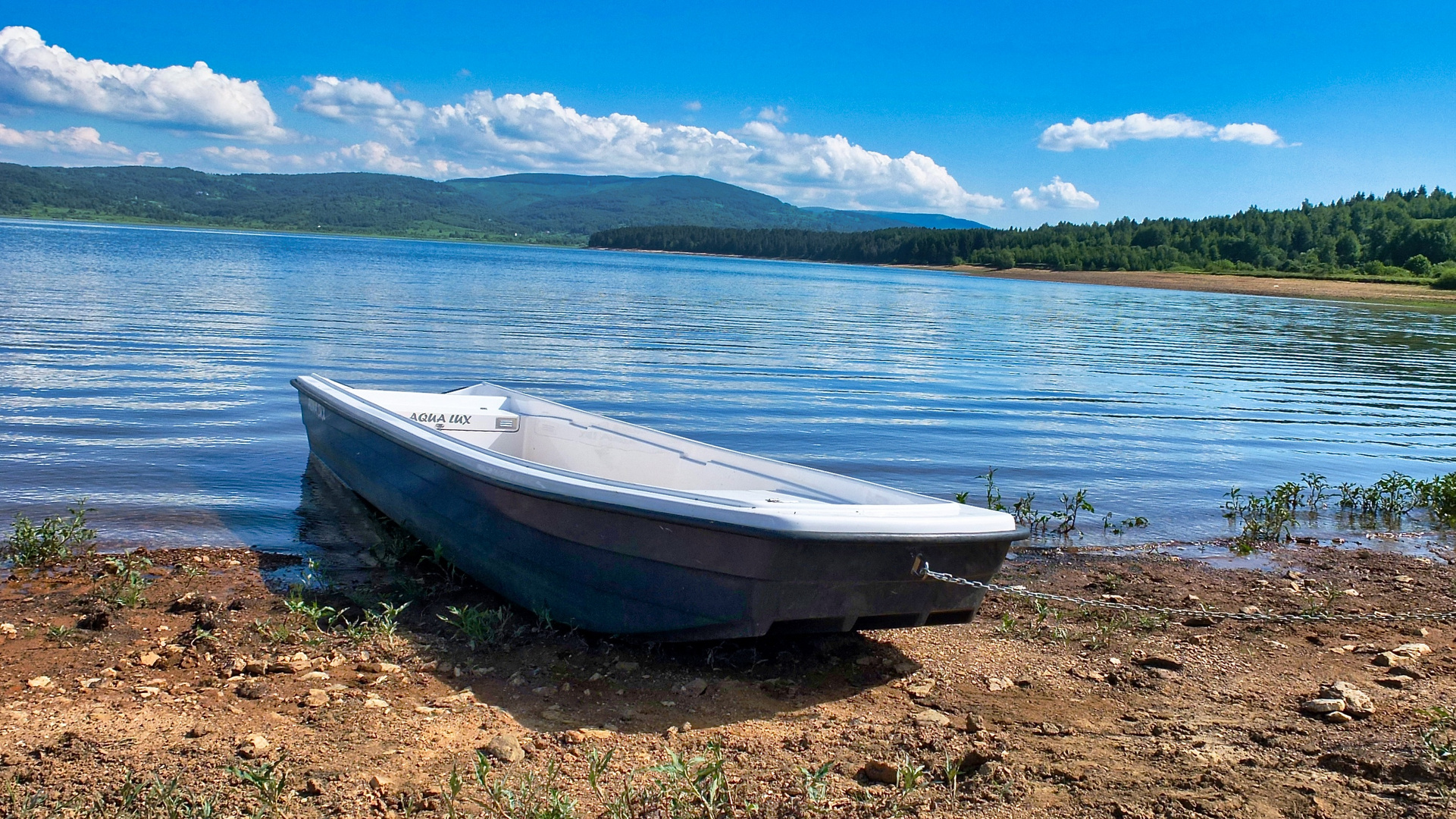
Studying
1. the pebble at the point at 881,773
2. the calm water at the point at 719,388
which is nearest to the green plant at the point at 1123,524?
the calm water at the point at 719,388

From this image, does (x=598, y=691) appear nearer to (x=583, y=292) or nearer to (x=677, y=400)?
(x=677, y=400)

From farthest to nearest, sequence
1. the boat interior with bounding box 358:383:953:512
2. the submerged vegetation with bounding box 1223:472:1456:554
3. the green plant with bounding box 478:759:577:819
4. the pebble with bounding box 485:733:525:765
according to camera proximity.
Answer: the submerged vegetation with bounding box 1223:472:1456:554, the boat interior with bounding box 358:383:953:512, the pebble with bounding box 485:733:525:765, the green plant with bounding box 478:759:577:819

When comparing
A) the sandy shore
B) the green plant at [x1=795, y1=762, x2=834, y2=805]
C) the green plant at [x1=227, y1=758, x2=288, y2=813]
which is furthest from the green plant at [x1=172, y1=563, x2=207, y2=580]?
the sandy shore

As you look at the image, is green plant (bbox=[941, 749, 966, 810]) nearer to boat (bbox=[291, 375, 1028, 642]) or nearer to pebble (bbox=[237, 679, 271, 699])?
boat (bbox=[291, 375, 1028, 642])

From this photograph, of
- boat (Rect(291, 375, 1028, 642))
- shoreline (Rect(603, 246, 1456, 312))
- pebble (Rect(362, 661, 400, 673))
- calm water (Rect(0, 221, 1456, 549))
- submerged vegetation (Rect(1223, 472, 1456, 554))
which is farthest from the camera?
shoreline (Rect(603, 246, 1456, 312))

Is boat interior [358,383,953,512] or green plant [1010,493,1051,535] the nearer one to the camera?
boat interior [358,383,953,512]

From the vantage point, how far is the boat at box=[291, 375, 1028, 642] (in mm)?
4473

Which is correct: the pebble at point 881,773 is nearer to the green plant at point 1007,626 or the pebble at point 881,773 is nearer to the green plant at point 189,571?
the green plant at point 1007,626

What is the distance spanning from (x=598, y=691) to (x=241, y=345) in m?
16.8

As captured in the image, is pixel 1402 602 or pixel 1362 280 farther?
pixel 1362 280

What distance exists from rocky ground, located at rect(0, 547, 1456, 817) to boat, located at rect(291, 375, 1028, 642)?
277mm

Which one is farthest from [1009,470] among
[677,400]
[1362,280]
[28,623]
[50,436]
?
[1362,280]

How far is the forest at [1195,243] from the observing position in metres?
102

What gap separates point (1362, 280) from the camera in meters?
83.9
